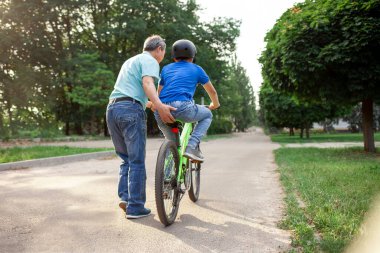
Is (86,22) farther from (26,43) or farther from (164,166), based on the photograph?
(164,166)

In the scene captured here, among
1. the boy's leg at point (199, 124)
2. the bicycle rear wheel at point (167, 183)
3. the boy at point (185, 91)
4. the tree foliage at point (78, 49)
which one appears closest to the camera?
the bicycle rear wheel at point (167, 183)

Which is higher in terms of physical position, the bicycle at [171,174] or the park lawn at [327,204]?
the bicycle at [171,174]

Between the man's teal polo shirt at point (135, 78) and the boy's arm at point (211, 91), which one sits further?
the boy's arm at point (211, 91)

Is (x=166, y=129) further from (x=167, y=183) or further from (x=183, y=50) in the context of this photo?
(x=183, y=50)

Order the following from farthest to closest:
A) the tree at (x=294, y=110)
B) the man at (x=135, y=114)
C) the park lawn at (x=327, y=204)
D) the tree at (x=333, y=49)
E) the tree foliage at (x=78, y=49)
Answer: the tree at (x=294, y=110), the tree foliage at (x=78, y=49), the tree at (x=333, y=49), the man at (x=135, y=114), the park lawn at (x=327, y=204)

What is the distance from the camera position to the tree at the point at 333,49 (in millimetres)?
10289

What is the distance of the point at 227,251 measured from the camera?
3008 millimetres

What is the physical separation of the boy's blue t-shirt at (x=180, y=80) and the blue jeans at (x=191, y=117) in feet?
0.29

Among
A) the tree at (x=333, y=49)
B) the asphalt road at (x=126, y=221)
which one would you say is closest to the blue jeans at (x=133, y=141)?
the asphalt road at (x=126, y=221)

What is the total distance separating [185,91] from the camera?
411 centimetres

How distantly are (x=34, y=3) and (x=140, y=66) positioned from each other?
94.9ft

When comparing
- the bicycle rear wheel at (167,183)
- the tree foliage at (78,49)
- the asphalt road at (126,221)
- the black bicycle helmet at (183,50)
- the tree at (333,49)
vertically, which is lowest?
the asphalt road at (126,221)

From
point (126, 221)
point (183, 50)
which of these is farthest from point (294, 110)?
point (126, 221)

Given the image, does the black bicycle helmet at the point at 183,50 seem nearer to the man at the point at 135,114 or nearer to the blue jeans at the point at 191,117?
the man at the point at 135,114
